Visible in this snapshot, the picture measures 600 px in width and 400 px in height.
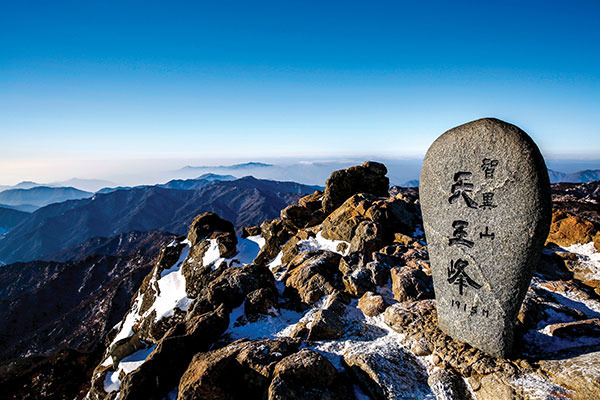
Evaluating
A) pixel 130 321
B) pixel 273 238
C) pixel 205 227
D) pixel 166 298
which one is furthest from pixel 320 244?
pixel 130 321

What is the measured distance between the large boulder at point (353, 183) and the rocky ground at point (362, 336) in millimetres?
5753

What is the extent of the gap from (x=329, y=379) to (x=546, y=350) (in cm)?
685

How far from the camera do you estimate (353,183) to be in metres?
30.2

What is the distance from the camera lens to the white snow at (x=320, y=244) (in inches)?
863

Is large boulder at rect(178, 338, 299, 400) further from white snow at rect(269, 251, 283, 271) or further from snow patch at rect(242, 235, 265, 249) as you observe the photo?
snow patch at rect(242, 235, 265, 249)

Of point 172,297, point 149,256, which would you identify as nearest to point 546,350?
point 172,297

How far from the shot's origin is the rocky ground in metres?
7.57

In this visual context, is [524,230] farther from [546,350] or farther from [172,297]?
[172,297]

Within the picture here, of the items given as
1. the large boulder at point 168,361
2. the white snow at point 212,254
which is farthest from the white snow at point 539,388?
the white snow at point 212,254

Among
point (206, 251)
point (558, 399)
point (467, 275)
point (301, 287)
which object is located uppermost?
point (467, 275)

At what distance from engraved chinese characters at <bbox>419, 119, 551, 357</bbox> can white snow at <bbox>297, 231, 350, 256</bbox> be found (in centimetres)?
1241

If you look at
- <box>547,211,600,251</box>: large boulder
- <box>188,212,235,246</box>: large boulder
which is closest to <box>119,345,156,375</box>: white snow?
<box>188,212,235,246</box>: large boulder

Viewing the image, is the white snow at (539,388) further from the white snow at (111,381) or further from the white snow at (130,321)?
the white snow at (130,321)

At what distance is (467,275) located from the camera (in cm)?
834
